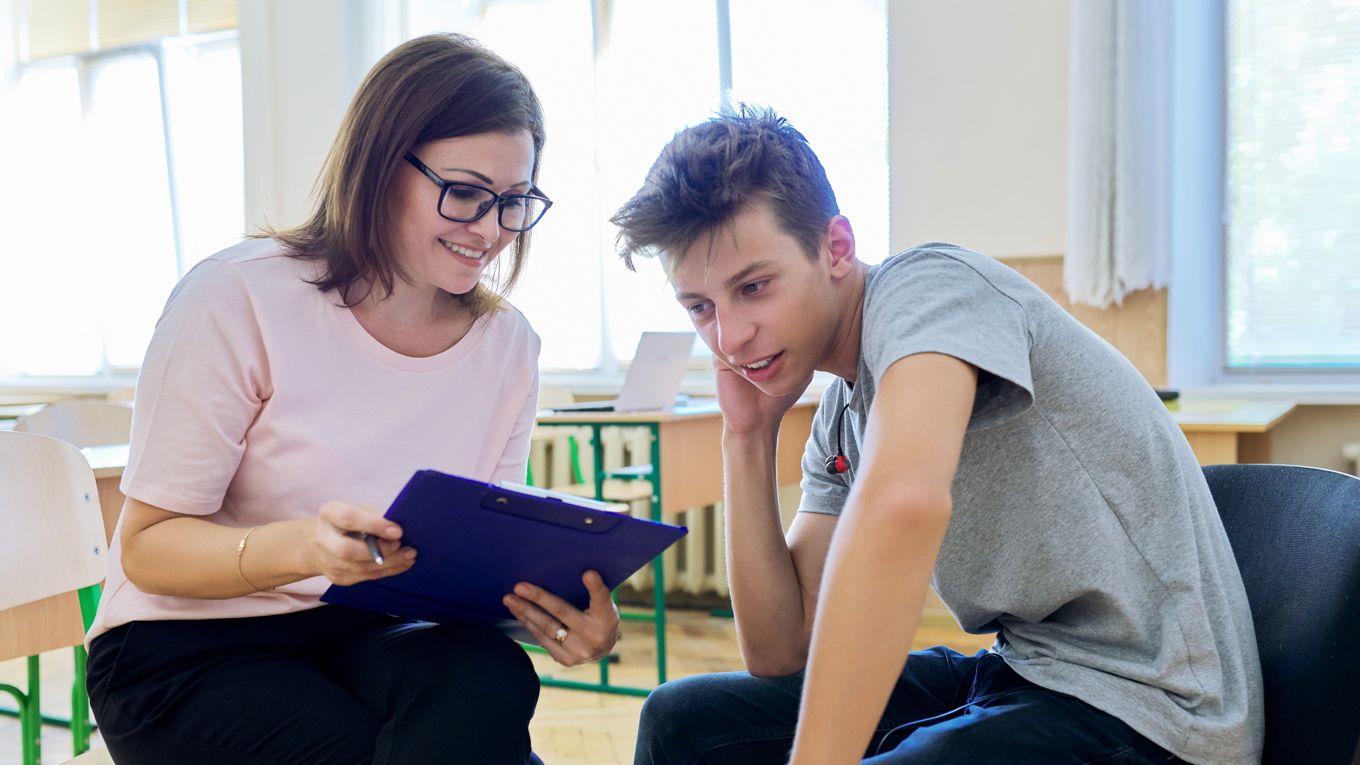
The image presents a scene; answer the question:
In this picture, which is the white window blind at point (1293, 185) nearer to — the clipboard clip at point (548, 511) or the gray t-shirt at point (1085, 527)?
the gray t-shirt at point (1085, 527)

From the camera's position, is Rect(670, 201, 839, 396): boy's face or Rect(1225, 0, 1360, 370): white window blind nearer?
Rect(670, 201, 839, 396): boy's face

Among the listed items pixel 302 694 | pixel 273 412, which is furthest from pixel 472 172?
pixel 302 694

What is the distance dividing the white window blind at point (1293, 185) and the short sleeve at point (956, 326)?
11.1ft

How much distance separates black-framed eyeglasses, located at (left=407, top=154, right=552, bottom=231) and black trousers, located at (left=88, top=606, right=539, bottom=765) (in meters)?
0.47

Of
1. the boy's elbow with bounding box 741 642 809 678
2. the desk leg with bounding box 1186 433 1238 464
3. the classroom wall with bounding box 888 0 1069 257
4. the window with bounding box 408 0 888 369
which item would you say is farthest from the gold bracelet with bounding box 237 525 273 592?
the window with bounding box 408 0 888 369

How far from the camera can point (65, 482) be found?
62.1 inches

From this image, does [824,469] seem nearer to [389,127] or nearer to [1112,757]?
[1112,757]

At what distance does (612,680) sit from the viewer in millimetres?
3465

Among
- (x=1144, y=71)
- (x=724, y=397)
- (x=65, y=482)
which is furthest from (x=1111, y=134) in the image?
(x=65, y=482)

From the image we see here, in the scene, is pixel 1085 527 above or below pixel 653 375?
above

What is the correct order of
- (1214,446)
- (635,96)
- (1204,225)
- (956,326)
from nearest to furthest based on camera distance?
1. (956,326)
2. (1214,446)
3. (1204,225)
4. (635,96)

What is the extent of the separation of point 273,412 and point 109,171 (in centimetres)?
567

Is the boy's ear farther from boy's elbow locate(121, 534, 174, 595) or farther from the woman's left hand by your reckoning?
boy's elbow locate(121, 534, 174, 595)

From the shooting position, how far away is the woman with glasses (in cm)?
111
